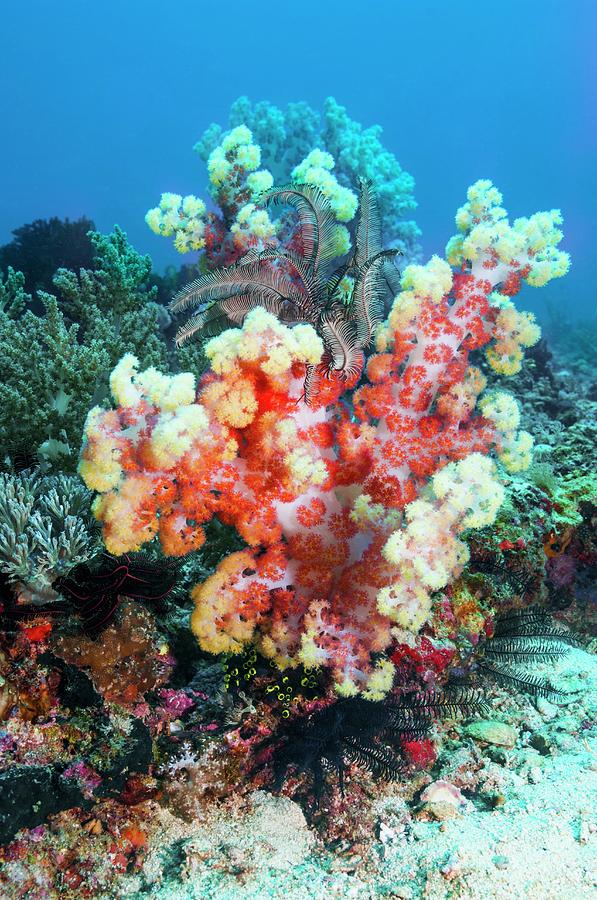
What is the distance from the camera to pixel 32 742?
273 cm

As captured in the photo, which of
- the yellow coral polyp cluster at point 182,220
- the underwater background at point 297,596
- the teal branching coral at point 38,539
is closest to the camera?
the underwater background at point 297,596

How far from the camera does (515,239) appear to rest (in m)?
3.10

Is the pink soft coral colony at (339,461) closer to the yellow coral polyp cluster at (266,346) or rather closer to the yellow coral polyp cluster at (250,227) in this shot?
the yellow coral polyp cluster at (266,346)

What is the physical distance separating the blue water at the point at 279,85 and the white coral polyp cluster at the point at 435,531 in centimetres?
13343

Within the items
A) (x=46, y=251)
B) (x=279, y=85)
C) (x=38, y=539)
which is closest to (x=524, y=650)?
(x=38, y=539)

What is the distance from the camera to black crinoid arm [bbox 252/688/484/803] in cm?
295

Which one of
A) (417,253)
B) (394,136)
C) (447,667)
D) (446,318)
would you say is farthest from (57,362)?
(394,136)

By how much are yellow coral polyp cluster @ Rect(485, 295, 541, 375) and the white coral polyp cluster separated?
884 millimetres

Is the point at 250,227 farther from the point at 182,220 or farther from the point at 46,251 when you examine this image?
the point at 46,251

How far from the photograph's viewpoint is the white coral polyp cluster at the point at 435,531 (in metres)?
2.75

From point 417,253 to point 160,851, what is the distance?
42.5 feet

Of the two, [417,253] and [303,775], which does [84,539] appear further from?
[417,253]

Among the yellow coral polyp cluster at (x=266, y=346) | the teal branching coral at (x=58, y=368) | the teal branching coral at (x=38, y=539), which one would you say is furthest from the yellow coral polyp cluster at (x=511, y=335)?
the teal branching coral at (x=58, y=368)

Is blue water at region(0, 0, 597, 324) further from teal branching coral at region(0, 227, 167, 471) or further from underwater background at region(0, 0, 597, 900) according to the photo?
underwater background at region(0, 0, 597, 900)
